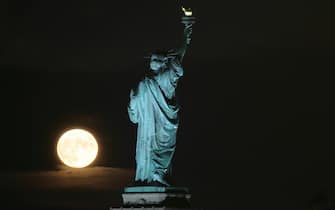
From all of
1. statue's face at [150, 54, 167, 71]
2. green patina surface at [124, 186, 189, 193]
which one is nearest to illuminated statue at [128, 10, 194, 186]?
statue's face at [150, 54, 167, 71]

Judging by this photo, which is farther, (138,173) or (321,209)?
(321,209)

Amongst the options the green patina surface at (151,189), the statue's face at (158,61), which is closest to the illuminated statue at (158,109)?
the statue's face at (158,61)

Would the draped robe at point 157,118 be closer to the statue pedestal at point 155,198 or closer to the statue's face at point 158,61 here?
the statue's face at point 158,61

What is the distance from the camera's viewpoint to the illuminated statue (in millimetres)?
19000

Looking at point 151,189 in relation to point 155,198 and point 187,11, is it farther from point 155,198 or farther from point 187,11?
point 187,11

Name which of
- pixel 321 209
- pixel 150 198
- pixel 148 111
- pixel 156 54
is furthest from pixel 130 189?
pixel 321 209

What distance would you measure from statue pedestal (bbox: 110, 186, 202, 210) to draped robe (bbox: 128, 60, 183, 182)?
595 mm

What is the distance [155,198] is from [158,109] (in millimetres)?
2085

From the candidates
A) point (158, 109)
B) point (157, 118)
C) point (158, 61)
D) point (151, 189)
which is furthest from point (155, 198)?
point (158, 61)

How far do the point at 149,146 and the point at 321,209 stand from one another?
11.4 m

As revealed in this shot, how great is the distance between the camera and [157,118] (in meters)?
19.3

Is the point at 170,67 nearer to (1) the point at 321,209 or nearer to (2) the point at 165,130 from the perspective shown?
(2) the point at 165,130

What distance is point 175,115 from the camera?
19266 millimetres

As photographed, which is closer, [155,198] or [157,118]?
[155,198]
